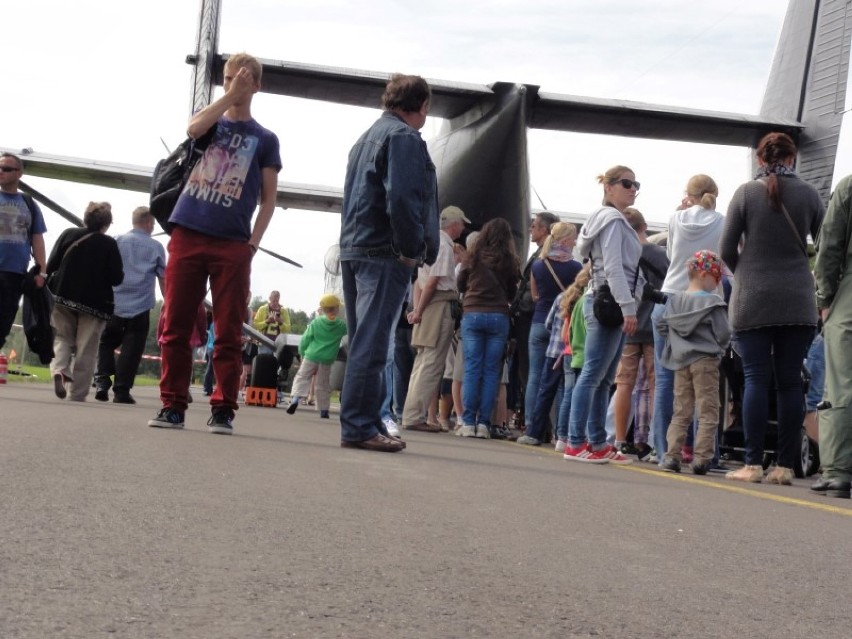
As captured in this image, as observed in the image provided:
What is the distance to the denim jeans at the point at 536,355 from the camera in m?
10.9

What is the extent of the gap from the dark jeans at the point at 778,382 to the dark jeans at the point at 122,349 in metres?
5.63

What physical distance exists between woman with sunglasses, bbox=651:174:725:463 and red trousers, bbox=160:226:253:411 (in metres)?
2.96

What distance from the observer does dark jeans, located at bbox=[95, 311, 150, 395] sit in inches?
442

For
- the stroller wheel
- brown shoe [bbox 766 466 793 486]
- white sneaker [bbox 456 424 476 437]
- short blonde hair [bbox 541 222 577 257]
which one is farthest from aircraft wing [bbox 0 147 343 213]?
brown shoe [bbox 766 466 793 486]

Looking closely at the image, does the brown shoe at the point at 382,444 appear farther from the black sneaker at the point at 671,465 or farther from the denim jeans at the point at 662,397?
the denim jeans at the point at 662,397

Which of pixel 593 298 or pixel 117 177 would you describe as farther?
pixel 117 177

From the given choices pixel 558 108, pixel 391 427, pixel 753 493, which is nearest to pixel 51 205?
pixel 558 108

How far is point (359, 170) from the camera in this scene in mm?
7270

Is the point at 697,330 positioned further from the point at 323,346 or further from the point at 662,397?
the point at 323,346

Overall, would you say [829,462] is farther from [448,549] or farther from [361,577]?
[361,577]

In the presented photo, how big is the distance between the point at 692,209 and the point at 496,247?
2.75m

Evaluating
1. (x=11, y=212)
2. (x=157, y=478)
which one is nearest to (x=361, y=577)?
(x=157, y=478)

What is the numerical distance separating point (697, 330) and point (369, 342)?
233 centimetres

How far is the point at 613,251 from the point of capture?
26.2ft
